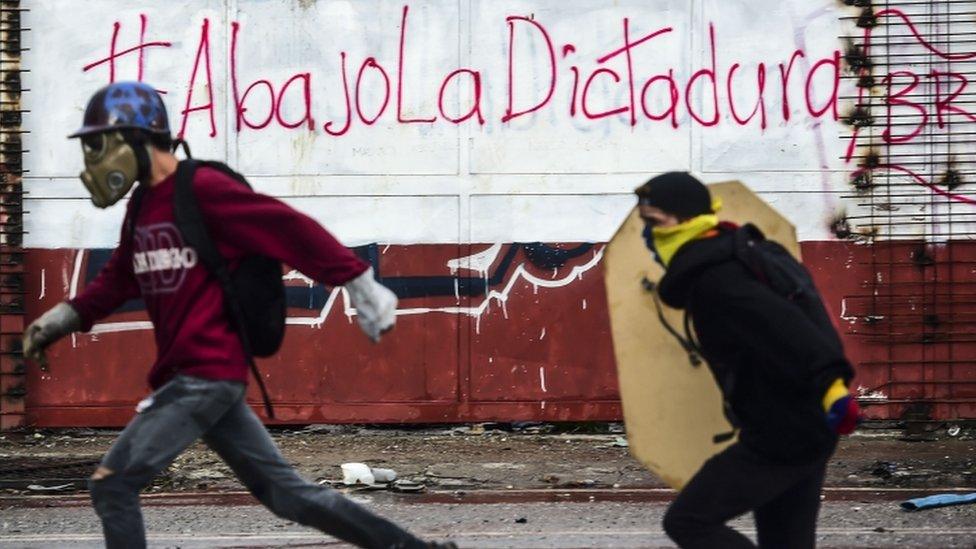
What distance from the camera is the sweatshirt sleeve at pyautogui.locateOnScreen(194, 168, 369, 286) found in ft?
15.6

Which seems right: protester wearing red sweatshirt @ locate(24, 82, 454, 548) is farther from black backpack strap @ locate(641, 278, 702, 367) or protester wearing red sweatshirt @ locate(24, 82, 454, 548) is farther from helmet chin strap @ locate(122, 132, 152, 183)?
black backpack strap @ locate(641, 278, 702, 367)

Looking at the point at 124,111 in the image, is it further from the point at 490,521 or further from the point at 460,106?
the point at 460,106

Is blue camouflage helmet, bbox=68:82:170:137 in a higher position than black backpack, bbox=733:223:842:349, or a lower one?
higher

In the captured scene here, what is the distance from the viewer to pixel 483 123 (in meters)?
9.65

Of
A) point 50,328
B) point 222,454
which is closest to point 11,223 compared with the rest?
point 50,328

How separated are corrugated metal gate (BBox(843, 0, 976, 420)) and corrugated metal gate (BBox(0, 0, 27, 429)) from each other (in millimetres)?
5046

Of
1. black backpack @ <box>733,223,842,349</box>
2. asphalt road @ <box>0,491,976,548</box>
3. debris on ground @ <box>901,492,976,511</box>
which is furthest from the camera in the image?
debris on ground @ <box>901,492,976,511</box>

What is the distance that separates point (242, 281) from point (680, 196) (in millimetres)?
1338

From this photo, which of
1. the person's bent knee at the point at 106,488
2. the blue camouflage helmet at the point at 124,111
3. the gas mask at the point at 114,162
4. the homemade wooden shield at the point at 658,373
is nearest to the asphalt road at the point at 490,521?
the homemade wooden shield at the point at 658,373

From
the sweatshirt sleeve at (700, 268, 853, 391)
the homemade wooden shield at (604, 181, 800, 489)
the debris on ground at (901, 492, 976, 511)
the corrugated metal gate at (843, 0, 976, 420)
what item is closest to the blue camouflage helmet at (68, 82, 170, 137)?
the homemade wooden shield at (604, 181, 800, 489)

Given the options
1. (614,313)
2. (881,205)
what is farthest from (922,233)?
(614,313)

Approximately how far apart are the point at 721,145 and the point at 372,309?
5350 mm

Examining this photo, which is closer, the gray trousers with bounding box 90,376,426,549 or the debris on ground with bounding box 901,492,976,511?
the gray trousers with bounding box 90,376,426,549

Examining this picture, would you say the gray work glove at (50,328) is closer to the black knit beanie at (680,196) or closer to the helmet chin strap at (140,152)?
the helmet chin strap at (140,152)
